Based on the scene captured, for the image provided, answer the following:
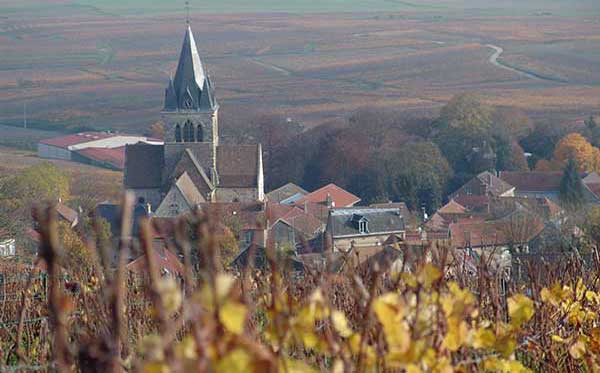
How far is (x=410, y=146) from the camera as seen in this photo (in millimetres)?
54781

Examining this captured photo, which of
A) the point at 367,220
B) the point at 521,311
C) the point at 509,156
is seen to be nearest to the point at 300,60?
the point at 509,156

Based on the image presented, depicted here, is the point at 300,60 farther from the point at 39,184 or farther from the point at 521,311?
the point at 521,311

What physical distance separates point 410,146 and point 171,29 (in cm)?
6878

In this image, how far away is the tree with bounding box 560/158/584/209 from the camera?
4831 cm

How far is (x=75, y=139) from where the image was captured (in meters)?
78.1

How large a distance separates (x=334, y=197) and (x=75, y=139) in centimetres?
3168

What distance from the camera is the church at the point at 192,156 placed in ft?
156

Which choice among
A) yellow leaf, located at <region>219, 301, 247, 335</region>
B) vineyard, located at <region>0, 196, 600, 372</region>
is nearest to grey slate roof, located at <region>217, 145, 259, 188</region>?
vineyard, located at <region>0, 196, 600, 372</region>

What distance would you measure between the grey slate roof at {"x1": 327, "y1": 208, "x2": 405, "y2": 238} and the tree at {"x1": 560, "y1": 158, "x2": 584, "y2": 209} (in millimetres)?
11926

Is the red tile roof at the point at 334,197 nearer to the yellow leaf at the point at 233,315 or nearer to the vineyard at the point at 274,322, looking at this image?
the vineyard at the point at 274,322

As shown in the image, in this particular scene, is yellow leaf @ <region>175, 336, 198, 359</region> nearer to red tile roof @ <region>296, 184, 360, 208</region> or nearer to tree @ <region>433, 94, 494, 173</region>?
red tile roof @ <region>296, 184, 360, 208</region>

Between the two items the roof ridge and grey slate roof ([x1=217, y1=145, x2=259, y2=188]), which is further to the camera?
grey slate roof ([x1=217, y1=145, x2=259, y2=188])

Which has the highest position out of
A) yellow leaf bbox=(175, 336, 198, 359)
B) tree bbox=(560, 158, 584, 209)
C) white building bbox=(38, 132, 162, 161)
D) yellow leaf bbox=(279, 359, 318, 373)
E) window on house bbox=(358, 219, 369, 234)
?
yellow leaf bbox=(175, 336, 198, 359)

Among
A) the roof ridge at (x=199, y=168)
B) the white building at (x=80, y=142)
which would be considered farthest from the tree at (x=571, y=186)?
the white building at (x=80, y=142)
